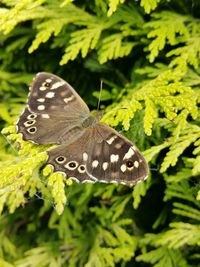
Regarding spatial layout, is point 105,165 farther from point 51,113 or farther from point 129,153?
point 51,113

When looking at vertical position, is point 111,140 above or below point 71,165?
above

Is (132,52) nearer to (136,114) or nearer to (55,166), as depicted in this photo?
(136,114)

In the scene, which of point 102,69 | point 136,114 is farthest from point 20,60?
point 136,114

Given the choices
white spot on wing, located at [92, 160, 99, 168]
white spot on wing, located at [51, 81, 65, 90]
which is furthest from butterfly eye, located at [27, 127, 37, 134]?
white spot on wing, located at [92, 160, 99, 168]

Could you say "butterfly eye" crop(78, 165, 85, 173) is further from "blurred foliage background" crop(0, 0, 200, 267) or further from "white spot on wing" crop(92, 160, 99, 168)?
"blurred foliage background" crop(0, 0, 200, 267)

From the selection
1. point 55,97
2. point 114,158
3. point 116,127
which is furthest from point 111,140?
point 55,97

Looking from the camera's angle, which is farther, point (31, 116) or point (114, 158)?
point (31, 116)
